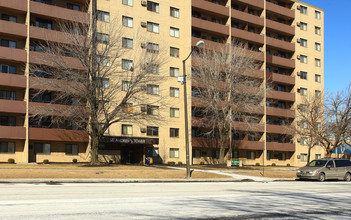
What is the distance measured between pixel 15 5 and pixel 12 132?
14.1 metres

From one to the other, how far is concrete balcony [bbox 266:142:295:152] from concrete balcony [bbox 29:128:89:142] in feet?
101

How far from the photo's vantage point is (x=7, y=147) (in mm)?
42094

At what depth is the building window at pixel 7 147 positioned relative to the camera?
41812 millimetres

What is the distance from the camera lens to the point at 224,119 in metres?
43.9

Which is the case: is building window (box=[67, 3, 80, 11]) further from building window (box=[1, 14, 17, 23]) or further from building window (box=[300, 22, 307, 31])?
building window (box=[300, 22, 307, 31])

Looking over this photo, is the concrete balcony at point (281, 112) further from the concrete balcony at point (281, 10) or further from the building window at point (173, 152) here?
the building window at point (173, 152)

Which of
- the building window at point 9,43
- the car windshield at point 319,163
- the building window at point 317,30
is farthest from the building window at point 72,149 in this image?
the building window at point 317,30

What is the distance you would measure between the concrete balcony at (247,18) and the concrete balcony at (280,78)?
8.56m

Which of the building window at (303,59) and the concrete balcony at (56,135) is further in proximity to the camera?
the building window at (303,59)

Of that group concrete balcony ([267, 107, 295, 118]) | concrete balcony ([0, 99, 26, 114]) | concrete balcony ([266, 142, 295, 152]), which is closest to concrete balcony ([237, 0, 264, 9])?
concrete balcony ([267, 107, 295, 118])

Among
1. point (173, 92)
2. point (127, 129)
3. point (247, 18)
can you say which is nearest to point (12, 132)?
point (127, 129)

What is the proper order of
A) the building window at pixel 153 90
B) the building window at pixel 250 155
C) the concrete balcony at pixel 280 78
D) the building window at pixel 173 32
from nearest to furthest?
the building window at pixel 153 90 < the building window at pixel 173 32 < the building window at pixel 250 155 < the concrete balcony at pixel 280 78

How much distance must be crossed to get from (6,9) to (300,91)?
161ft

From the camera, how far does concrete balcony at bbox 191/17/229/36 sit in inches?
2163
